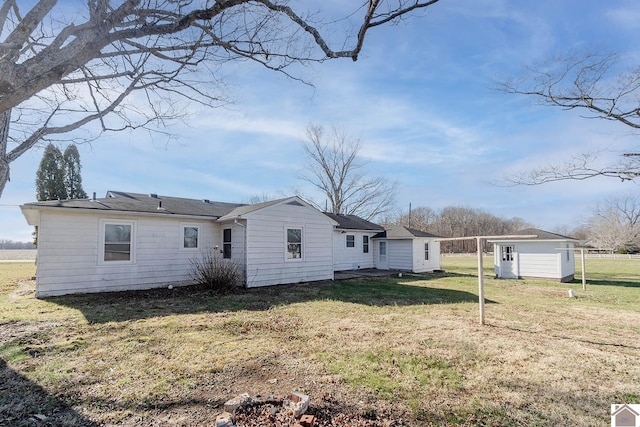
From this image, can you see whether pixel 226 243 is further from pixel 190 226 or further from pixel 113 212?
pixel 113 212

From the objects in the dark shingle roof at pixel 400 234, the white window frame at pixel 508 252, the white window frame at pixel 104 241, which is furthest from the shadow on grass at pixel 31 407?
the white window frame at pixel 508 252

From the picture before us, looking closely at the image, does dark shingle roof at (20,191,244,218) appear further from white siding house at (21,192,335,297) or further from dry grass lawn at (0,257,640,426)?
dry grass lawn at (0,257,640,426)

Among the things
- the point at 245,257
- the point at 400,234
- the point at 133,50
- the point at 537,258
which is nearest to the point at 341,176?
the point at 400,234

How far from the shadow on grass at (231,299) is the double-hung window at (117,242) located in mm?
1150

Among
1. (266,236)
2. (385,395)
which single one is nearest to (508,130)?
(266,236)

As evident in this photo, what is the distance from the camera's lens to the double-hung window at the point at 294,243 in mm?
11961

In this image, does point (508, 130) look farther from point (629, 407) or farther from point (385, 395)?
point (385, 395)

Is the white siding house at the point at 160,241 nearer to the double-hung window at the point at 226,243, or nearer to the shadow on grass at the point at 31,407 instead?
the double-hung window at the point at 226,243

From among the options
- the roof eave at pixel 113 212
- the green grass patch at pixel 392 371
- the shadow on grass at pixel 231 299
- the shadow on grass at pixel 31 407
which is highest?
the roof eave at pixel 113 212

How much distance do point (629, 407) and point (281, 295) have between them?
25.3 feet

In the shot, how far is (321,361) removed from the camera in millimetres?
4094

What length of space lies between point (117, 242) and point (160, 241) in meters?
1.27

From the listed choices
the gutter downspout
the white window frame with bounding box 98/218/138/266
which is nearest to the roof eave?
the white window frame with bounding box 98/218/138/266

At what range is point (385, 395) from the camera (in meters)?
3.16
